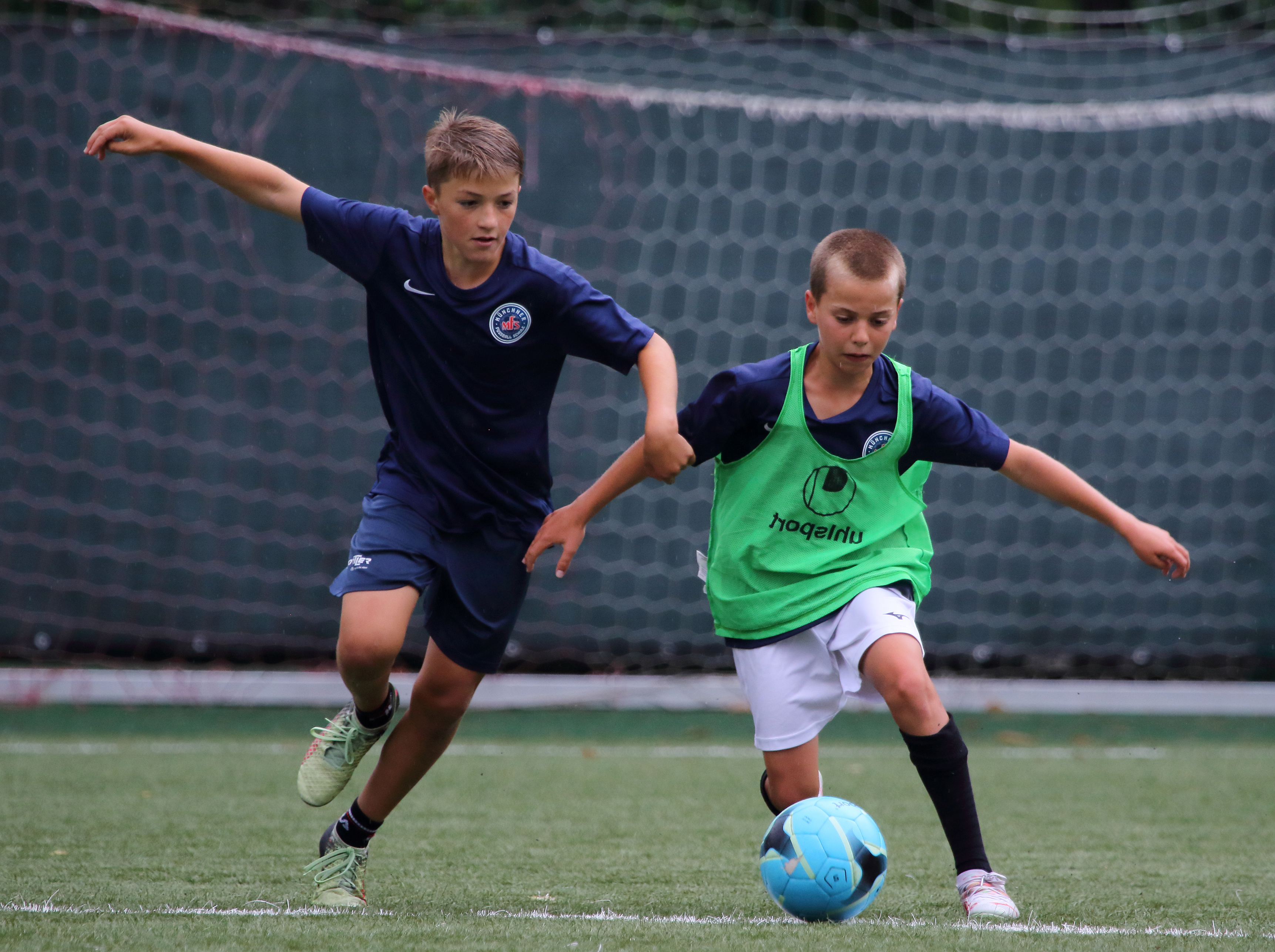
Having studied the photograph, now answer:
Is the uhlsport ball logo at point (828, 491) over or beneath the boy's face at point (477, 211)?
beneath

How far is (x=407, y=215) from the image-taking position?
3191 mm

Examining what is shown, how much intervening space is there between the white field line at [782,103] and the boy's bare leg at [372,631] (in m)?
4.23

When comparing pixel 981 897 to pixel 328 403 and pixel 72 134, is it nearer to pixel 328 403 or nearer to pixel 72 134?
pixel 328 403

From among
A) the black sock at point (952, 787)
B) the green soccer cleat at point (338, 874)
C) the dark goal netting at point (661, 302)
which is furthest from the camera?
the dark goal netting at point (661, 302)

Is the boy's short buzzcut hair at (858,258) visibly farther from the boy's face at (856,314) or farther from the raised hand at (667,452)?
the raised hand at (667,452)

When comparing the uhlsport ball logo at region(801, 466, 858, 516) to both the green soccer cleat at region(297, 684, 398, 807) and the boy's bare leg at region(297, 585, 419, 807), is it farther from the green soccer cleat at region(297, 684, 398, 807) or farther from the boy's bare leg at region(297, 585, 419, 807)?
the green soccer cleat at region(297, 684, 398, 807)

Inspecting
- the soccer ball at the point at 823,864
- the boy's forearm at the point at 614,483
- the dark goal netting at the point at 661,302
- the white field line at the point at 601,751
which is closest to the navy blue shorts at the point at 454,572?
the boy's forearm at the point at 614,483

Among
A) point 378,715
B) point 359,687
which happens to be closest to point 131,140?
point 359,687

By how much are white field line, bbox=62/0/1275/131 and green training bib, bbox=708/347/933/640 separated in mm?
4099

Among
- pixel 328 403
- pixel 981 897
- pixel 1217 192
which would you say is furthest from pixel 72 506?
pixel 1217 192

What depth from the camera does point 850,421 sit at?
3027 mm

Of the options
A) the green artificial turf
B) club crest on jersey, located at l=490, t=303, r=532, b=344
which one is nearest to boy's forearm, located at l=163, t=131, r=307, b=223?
club crest on jersey, located at l=490, t=303, r=532, b=344

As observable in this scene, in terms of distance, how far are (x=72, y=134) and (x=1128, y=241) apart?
532 cm

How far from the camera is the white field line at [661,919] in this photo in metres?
2.65
